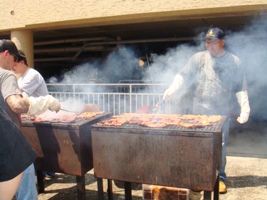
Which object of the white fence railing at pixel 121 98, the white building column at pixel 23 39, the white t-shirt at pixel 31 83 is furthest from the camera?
the white building column at pixel 23 39

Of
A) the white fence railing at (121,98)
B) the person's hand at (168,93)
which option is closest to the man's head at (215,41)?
the person's hand at (168,93)

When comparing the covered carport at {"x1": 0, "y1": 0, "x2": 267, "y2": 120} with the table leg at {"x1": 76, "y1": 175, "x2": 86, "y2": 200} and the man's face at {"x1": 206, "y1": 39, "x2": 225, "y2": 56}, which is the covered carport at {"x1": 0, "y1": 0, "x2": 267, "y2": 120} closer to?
the man's face at {"x1": 206, "y1": 39, "x2": 225, "y2": 56}

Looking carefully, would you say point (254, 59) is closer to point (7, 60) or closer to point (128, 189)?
point (128, 189)

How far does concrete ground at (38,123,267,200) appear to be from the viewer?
400 centimetres

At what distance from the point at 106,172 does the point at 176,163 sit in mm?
868

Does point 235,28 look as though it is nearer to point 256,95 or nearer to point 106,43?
point 256,95

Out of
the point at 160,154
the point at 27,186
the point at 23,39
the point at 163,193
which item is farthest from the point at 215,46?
the point at 23,39

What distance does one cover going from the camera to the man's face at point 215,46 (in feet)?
12.4

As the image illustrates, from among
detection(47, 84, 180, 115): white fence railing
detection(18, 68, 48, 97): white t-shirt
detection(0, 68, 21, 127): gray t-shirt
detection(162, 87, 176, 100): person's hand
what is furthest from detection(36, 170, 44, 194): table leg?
detection(162, 87, 176, 100): person's hand

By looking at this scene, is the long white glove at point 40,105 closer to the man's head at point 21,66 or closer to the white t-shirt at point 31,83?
the white t-shirt at point 31,83

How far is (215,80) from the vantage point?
12.6 ft

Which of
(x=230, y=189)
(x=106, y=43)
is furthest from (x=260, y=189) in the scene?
(x=106, y=43)

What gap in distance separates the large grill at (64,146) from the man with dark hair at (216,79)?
1319 millimetres

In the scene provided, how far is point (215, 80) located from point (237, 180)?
5.90ft
